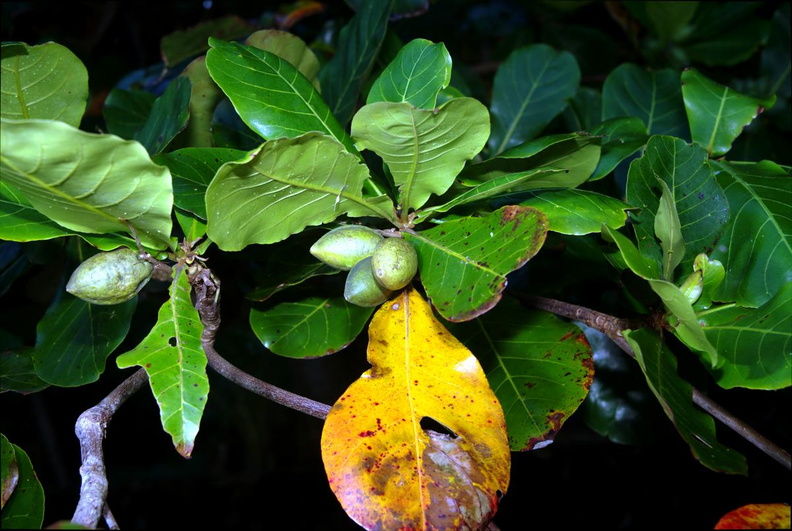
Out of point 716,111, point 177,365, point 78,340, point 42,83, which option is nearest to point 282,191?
point 177,365

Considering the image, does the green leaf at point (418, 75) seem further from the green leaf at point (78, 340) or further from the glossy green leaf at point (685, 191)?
the green leaf at point (78, 340)

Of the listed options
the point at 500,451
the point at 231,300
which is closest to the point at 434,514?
the point at 500,451

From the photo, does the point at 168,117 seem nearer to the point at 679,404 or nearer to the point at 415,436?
the point at 415,436

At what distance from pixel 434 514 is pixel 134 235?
45 centimetres

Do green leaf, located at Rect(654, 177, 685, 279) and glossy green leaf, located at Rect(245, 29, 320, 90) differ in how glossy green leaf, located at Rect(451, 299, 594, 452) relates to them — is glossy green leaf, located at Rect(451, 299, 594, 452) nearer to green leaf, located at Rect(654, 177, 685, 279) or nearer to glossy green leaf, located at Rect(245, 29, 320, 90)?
green leaf, located at Rect(654, 177, 685, 279)

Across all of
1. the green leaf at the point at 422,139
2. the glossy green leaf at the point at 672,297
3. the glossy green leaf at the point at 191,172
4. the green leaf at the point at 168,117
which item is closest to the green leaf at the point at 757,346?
the glossy green leaf at the point at 672,297

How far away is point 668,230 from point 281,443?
2285mm

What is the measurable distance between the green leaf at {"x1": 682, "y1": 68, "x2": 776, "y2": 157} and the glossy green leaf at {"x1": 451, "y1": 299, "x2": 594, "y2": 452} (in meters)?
0.46

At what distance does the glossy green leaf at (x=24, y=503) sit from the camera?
791mm

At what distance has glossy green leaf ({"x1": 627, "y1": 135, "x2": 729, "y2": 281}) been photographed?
896 mm

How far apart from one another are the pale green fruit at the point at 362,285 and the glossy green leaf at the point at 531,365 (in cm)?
29

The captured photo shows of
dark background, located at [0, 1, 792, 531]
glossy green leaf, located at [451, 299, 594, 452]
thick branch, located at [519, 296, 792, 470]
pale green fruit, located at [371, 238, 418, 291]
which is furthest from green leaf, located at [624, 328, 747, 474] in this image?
dark background, located at [0, 1, 792, 531]

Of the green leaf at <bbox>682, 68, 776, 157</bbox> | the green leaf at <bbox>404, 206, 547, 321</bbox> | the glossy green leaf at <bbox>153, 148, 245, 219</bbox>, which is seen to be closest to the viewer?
the green leaf at <bbox>404, 206, 547, 321</bbox>

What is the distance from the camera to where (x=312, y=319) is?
1.04 m
